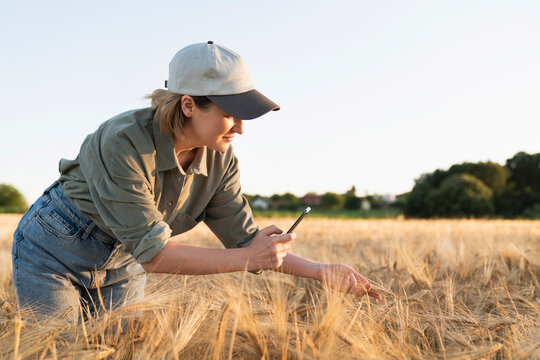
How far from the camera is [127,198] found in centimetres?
157

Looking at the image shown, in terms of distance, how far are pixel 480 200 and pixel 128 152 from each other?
3265 cm

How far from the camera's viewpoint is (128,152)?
1615mm

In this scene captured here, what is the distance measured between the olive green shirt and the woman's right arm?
0.05 m

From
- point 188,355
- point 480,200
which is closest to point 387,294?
point 188,355

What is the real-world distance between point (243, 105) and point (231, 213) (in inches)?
26.6

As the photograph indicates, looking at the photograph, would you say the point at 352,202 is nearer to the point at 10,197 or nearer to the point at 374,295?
the point at 10,197

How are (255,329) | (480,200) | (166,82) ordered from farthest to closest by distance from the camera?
(480,200) → (166,82) → (255,329)

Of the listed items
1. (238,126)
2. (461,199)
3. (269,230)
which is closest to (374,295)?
(269,230)

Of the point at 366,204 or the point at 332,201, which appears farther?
the point at 332,201

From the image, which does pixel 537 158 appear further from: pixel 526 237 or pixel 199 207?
pixel 199 207

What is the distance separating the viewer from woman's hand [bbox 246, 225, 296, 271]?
61.4 inches

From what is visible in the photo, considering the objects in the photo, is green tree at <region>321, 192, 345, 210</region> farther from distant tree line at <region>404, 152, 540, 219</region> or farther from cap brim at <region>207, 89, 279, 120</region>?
cap brim at <region>207, 89, 279, 120</region>

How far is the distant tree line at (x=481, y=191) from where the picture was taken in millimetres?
31094

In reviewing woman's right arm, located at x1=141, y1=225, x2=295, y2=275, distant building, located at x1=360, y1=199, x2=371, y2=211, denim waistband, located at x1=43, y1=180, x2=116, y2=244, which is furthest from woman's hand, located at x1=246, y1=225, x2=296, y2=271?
distant building, located at x1=360, y1=199, x2=371, y2=211
